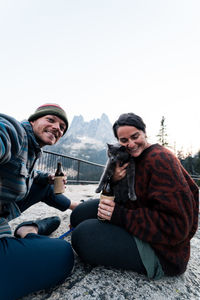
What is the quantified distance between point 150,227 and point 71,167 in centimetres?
939

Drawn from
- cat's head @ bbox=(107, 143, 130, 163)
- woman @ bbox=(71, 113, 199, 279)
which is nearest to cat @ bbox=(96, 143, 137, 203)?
cat's head @ bbox=(107, 143, 130, 163)

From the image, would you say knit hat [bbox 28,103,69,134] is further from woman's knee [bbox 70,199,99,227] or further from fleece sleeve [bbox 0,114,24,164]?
woman's knee [bbox 70,199,99,227]

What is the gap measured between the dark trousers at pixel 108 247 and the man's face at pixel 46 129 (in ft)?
3.95

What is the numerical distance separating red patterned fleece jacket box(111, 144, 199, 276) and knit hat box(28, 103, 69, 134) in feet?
4.56

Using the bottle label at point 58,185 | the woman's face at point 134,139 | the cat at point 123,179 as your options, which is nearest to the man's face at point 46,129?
the bottle label at point 58,185

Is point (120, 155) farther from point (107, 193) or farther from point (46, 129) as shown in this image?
point (46, 129)

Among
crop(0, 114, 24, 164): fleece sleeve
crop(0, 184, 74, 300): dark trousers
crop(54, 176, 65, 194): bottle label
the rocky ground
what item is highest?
crop(0, 114, 24, 164): fleece sleeve

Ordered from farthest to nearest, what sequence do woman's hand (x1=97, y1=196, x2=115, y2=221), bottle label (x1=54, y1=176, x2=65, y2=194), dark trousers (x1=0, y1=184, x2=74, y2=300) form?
bottle label (x1=54, y1=176, x2=65, y2=194)
woman's hand (x1=97, y1=196, x2=115, y2=221)
dark trousers (x1=0, y1=184, x2=74, y2=300)

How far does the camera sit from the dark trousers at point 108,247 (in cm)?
146

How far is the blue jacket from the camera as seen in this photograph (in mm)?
1320

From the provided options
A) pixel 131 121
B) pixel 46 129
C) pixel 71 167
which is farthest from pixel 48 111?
pixel 71 167

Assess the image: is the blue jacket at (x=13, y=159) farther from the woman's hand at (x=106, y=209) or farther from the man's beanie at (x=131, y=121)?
the man's beanie at (x=131, y=121)

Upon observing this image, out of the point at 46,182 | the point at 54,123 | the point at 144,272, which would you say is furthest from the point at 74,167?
the point at 144,272

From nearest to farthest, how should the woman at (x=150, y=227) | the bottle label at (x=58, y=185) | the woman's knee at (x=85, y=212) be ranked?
1. the woman at (x=150, y=227)
2. the woman's knee at (x=85, y=212)
3. the bottle label at (x=58, y=185)
